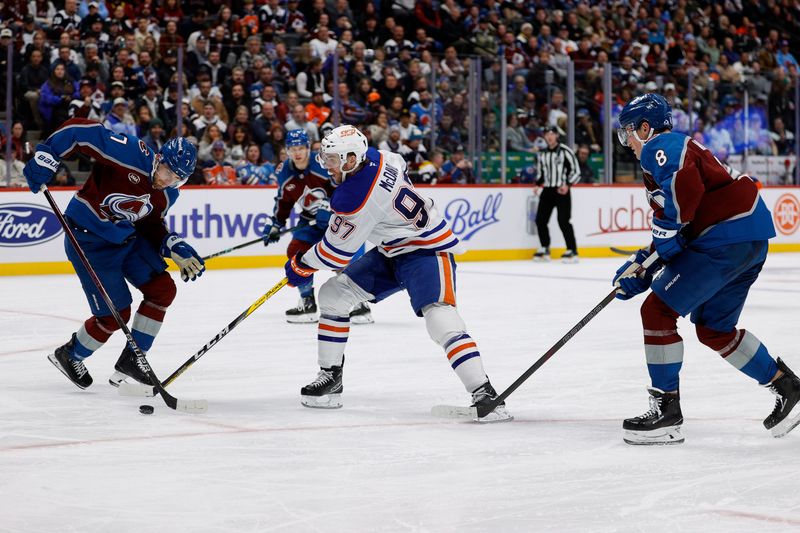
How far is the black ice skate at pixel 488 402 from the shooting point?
3.93 metres

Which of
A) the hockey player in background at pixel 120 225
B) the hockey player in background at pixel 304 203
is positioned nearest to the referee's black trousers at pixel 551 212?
the hockey player in background at pixel 304 203

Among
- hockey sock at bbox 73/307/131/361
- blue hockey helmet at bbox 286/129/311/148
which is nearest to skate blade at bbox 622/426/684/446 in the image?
hockey sock at bbox 73/307/131/361

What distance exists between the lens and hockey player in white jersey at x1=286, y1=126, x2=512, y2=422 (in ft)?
13.0

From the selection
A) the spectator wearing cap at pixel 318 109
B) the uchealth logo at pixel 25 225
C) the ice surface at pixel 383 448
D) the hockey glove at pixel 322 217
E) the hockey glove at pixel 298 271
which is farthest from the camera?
the spectator wearing cap at pixel 318 109

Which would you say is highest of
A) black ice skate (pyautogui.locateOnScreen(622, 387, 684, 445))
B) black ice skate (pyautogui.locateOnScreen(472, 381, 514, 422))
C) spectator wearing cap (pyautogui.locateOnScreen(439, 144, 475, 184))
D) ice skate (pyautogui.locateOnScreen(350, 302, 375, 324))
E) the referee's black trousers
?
black ice skate (pyautogui.locateOnScreen(622, 387, 684, 445))

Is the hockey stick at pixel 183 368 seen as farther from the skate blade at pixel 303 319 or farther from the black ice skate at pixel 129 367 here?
the skate blade at pixel 303 319

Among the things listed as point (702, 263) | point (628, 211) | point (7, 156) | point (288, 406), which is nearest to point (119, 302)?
point (288, 406)

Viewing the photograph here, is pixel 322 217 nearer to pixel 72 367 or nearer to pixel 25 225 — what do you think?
pixel 72 367

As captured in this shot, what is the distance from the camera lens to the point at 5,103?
9461 mm

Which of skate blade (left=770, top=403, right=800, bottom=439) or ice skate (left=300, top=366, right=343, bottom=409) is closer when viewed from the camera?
skate blade (left=770, top=403, right=800, bottom=439)

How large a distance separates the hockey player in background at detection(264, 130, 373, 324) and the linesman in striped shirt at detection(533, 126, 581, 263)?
4944 mm

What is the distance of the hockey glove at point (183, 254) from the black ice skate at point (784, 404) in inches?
82.3

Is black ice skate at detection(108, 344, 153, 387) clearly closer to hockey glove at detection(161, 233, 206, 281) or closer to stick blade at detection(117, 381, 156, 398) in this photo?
stick blade at detection(117, 381, 156, 398)

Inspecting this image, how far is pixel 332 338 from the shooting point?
4262mm
